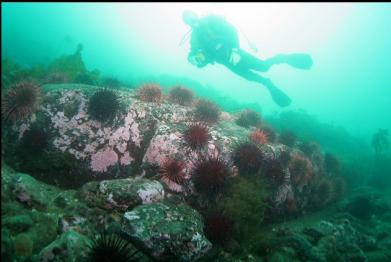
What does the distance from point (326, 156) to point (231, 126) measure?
24.7ft

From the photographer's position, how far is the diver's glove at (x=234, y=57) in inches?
720

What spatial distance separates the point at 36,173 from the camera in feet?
24.3

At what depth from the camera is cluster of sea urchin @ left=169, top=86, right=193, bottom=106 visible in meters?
11.0

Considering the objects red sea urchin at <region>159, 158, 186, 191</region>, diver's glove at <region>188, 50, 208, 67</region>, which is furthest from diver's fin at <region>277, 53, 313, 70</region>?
red sea urchin at <region>159, 158, 186, 191</region>

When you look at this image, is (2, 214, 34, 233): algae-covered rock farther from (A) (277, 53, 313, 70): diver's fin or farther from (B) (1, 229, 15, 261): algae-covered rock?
(A) (277, 53, 313, 70): diver's fin

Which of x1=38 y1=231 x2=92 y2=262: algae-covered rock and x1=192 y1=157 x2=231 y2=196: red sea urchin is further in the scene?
x1=192 y1=157 x2=231 y2=196: red sea urchin

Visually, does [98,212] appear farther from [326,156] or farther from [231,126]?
[326,156]

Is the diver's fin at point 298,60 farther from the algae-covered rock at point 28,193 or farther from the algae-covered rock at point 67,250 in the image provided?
the algae-covered rock at point 67,250

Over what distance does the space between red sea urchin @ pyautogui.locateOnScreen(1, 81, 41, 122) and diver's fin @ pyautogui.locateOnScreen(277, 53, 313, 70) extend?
17.6 metres

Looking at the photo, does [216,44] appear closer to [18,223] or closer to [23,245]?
[18,223]

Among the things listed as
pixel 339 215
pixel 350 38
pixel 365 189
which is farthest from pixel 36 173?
pixel 350 38

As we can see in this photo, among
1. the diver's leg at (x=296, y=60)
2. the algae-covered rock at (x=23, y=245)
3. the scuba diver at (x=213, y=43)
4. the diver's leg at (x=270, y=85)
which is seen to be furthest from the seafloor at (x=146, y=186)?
the diver's leg at (x=296, y=60)

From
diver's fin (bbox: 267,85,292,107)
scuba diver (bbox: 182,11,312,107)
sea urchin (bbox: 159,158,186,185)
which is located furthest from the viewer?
diver's fin (bbox: 267,85,292,107)

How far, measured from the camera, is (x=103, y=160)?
26.7 ft
